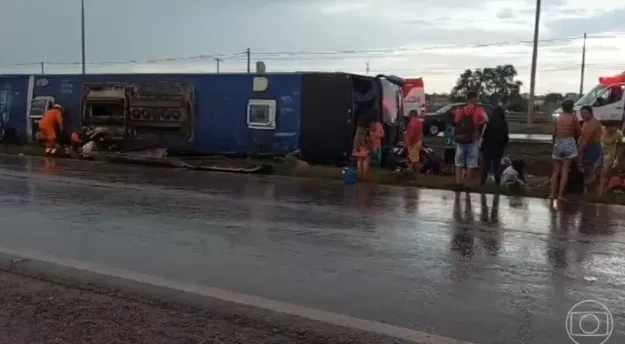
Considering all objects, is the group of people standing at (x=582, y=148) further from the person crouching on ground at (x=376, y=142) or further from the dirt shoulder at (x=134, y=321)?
the dirt shoulder at (x=134, y=321)

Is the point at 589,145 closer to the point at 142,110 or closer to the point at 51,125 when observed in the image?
the point at 142,110

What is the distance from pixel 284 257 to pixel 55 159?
14.4 meters

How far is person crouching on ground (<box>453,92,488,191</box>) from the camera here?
1323cm

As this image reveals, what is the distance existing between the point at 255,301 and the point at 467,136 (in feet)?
27.0

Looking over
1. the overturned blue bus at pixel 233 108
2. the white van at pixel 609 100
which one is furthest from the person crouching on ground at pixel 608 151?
the white van at pixel 609 100

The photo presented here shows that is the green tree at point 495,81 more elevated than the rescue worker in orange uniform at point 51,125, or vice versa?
the green tree at point 495,81

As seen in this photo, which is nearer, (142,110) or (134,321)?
(134,321)

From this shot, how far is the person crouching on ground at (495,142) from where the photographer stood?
1391 cm

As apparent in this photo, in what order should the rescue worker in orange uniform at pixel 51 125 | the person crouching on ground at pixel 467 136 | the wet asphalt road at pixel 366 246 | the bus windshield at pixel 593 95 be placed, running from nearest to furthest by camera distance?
the wet asphalt road at pixel 366 246 → the person crouching on ground at pixel 467 136 → the rescue worker in orange uniform at pixel 51 125 → the bus windshield at pixel 593 95

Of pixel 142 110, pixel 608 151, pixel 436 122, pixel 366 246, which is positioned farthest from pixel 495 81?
pixel 366 246

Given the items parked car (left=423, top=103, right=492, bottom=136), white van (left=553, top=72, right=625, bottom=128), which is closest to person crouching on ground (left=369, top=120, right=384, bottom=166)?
white van (left=553, top=72, right=625, bottom=128)

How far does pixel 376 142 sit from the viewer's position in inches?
676

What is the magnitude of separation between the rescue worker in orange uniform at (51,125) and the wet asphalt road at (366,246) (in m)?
8.83

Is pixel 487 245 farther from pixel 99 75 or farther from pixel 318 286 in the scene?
pixel 99 75
